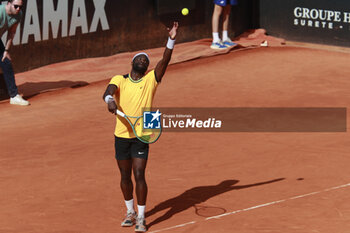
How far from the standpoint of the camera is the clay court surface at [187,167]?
9312 mm

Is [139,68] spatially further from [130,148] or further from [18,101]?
[18,101]

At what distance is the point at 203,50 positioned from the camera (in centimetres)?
2008

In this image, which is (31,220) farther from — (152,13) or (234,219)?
(152,13)

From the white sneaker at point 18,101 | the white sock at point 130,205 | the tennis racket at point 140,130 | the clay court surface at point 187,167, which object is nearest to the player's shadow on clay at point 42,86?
the clay court surface at point 187,167

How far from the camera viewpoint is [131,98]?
8891 mm

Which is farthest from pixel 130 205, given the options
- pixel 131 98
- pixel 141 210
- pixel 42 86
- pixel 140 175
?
pixel 42 86

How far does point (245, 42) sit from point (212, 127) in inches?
Answer: 313

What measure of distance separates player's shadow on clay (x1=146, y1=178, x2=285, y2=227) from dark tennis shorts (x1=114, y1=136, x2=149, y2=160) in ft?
2.80

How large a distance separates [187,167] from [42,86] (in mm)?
6539

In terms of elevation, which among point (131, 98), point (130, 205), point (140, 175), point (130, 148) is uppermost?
point (131, 98)

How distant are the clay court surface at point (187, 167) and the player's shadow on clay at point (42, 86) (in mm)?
63

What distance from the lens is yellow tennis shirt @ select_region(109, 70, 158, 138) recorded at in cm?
889

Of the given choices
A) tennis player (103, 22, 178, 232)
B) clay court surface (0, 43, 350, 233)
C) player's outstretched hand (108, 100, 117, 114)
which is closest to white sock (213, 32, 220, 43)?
clay court surface (0, 43, 350, 233)

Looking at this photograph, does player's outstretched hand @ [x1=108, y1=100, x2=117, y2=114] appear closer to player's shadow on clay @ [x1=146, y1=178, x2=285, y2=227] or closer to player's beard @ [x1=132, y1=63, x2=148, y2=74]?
player's beard @ [x1=132, y1=63, x2=148, y2=74]
